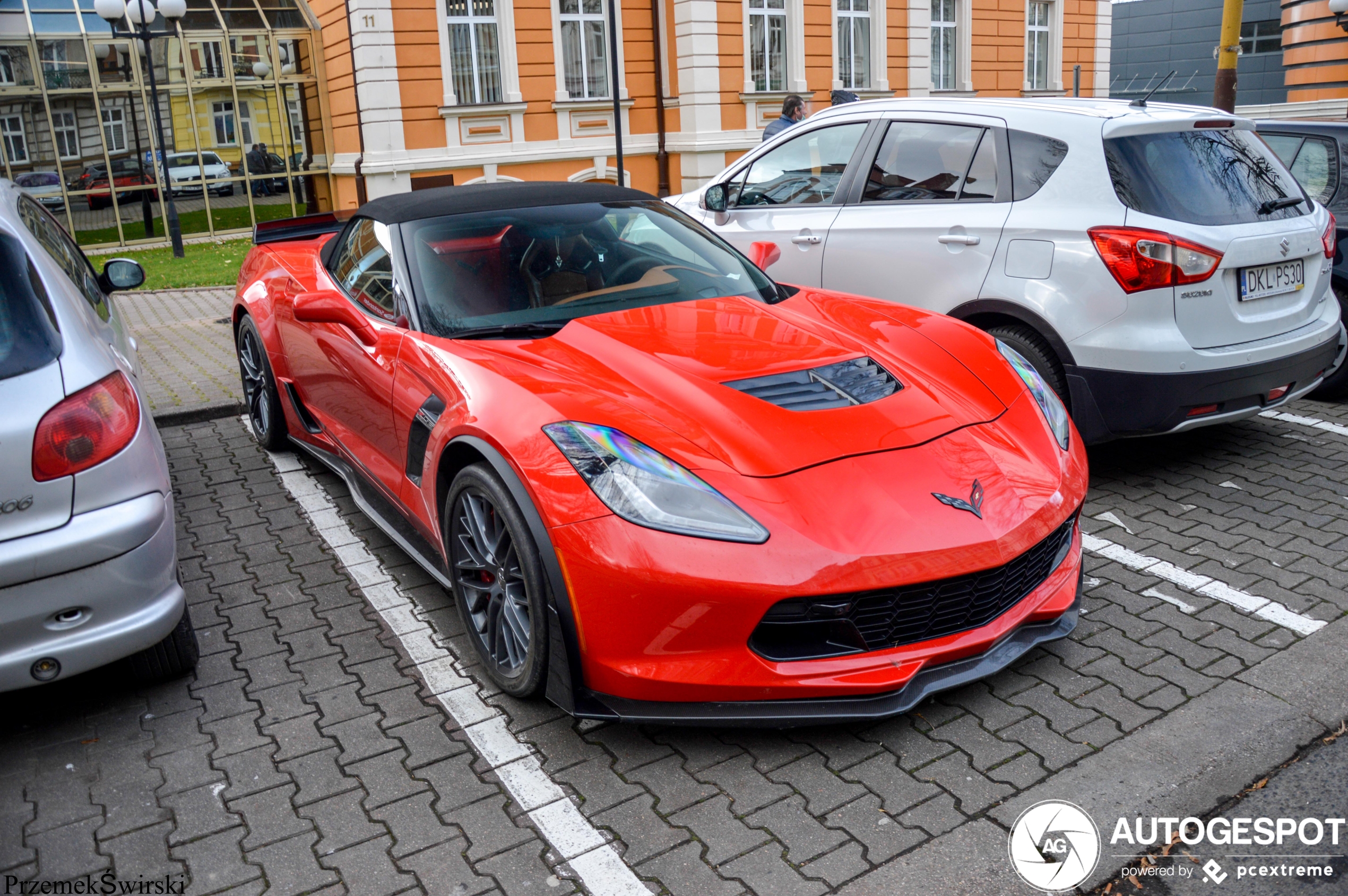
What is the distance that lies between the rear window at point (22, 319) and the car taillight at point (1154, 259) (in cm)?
399

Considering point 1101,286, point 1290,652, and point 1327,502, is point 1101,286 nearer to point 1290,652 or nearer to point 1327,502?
point 1327,502

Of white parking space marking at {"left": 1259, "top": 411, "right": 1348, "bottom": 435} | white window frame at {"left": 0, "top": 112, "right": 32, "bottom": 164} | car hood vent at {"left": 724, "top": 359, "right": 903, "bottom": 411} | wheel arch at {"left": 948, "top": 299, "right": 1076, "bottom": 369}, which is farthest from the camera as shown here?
white window frame at {"left": 0, "top": 112, "right": 32, "bottom": 164}

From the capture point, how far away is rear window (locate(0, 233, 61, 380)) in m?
2.99

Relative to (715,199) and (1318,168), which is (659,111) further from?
(1318,168)

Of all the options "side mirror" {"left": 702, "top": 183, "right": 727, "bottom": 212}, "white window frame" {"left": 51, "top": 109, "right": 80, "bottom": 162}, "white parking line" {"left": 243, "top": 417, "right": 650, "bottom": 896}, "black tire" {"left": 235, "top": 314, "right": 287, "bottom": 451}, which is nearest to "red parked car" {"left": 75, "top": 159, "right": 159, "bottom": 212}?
"white window frame" {"left": 51, "top": 109, "right": 80, "bottom": 162}

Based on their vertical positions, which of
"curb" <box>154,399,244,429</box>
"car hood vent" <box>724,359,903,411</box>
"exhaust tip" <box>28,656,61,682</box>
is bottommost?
"curb" <box>154,399,244,429</box>

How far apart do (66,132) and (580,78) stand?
30.6 feet

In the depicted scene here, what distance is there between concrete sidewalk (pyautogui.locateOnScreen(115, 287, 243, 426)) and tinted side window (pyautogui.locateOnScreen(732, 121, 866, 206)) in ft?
11.6

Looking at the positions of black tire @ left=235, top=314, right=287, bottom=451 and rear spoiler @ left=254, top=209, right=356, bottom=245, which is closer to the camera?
black tire @ left=235, top=314, right=287, bottom=451

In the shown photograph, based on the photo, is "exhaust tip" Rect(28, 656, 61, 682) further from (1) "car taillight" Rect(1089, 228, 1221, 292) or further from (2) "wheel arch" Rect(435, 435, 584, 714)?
(1) "car taillight" Rect(1089, 228, 1221, 292)

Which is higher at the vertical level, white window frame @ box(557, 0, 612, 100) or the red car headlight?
white window frame @ box(557, 0, 612, 100)

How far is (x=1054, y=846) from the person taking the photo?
251 centimetres

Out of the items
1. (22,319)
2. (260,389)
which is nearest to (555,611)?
(22,319)

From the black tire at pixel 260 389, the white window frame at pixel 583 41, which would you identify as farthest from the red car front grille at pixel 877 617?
the white window frame at pixel 583 41
